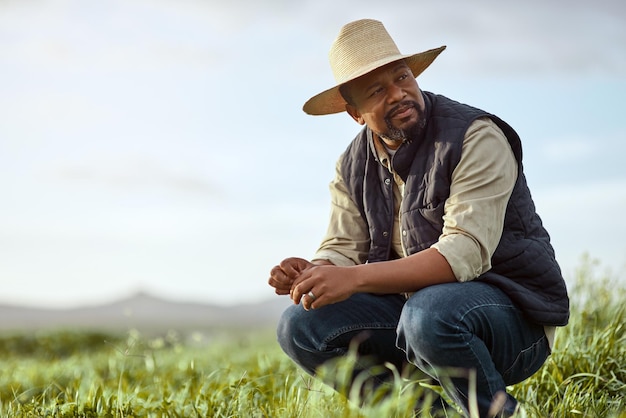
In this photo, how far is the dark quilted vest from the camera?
2869 mm

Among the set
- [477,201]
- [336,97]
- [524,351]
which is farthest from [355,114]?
[524,351]

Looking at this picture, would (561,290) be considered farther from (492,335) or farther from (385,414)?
(385,414)

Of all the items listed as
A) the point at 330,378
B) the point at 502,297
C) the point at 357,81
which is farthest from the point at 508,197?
the point at 330,378

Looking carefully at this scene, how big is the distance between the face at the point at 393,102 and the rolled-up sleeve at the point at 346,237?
1.37 ft

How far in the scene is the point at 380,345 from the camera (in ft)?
10.2

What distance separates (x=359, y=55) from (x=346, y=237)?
0.78 meters

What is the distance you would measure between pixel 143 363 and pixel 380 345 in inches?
151

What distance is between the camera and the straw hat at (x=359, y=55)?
9.90ft

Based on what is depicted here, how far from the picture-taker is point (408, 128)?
297cm

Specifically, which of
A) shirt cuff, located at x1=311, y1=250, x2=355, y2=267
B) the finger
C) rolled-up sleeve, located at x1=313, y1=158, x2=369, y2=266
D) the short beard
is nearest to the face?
the short beard

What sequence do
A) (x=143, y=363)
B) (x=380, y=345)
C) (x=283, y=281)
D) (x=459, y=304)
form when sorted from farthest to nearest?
(x=143, y=363) → (x=380, y=345) → (x=283, y=281) → (x=459, y=304)

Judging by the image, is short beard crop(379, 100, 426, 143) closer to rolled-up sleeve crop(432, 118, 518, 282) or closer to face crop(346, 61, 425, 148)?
face crop(346, 61, 425, 148)

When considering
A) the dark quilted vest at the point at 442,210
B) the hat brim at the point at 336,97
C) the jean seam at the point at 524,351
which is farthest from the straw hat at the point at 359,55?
the jean seam at the point at 524,351

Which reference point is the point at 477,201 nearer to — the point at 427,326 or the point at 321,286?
the point at 427,326
